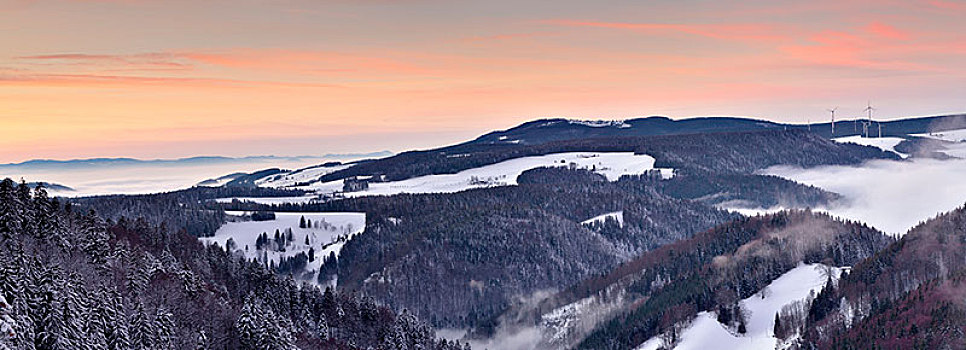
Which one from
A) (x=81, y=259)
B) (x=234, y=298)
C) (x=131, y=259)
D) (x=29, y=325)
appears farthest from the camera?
(x=234, y=298)

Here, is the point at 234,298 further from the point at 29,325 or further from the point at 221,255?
the point at 29,325

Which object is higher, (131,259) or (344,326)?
(131,259)

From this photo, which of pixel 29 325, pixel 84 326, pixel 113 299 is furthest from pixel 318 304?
pixel 29 325

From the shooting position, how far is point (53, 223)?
13800 centimetres

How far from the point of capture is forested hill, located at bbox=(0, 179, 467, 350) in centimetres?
9788

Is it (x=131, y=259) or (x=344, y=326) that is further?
(x=344, y=326)

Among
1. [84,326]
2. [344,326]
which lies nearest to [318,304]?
[344,326]

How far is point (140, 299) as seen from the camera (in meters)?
121

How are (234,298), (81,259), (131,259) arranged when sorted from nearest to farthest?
1. (81,259)
2. (131,259)
3. (234,298)

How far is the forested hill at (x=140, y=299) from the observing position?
97.9 meters

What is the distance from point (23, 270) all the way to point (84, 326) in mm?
7866

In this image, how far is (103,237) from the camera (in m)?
145

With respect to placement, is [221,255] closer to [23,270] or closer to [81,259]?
[81,259]

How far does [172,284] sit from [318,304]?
40.4 m
